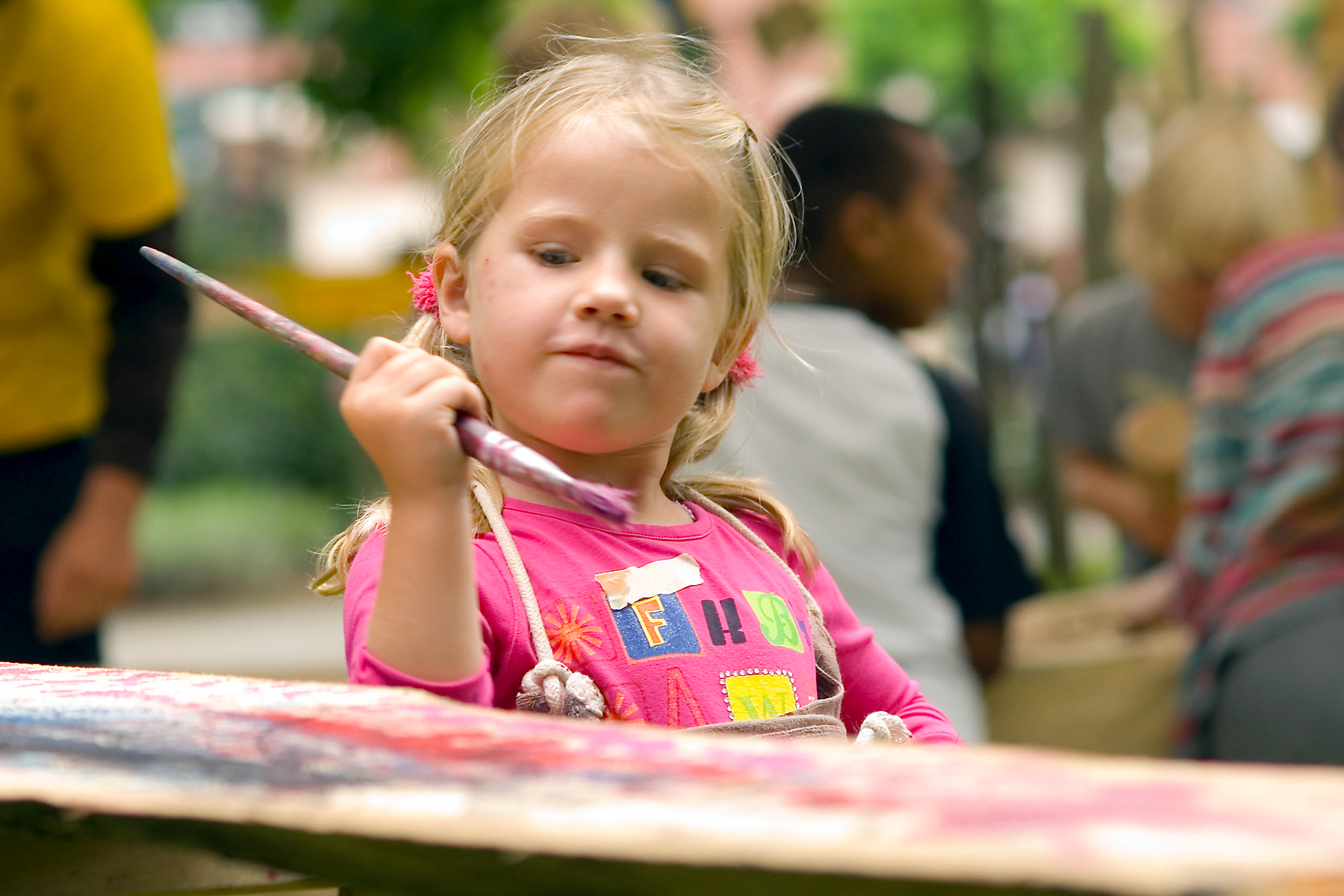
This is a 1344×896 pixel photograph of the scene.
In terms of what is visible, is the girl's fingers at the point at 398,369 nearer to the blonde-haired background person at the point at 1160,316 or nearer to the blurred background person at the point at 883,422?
the blurred background person at the point at 883,422

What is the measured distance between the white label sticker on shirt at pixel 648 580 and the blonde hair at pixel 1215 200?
2586 mm

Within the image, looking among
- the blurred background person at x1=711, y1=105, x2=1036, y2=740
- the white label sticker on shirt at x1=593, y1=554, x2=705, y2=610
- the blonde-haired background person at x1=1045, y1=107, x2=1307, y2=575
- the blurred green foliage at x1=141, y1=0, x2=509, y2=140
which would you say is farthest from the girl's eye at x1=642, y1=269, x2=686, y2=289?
the blurred green foliage at x1=141, y1=0, x2=509, y2=140

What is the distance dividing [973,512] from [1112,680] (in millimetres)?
773

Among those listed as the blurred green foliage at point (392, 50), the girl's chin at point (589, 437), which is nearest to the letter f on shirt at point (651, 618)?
the girl's chin at point (589, 437)

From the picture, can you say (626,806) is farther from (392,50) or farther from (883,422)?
(392,50)

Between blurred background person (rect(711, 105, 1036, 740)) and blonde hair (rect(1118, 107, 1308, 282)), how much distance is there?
1.04 meters

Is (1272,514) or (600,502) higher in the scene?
(600,502)

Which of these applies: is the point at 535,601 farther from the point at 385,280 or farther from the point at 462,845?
the point at 385,280

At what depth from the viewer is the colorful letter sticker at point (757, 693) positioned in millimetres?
1121

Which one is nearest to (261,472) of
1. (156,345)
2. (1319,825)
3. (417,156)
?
(417,156)

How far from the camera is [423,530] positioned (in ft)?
3.11

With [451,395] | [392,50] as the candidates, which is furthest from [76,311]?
[392,50]

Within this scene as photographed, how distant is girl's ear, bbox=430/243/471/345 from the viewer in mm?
1259

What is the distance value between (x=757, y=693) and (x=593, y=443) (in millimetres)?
239
